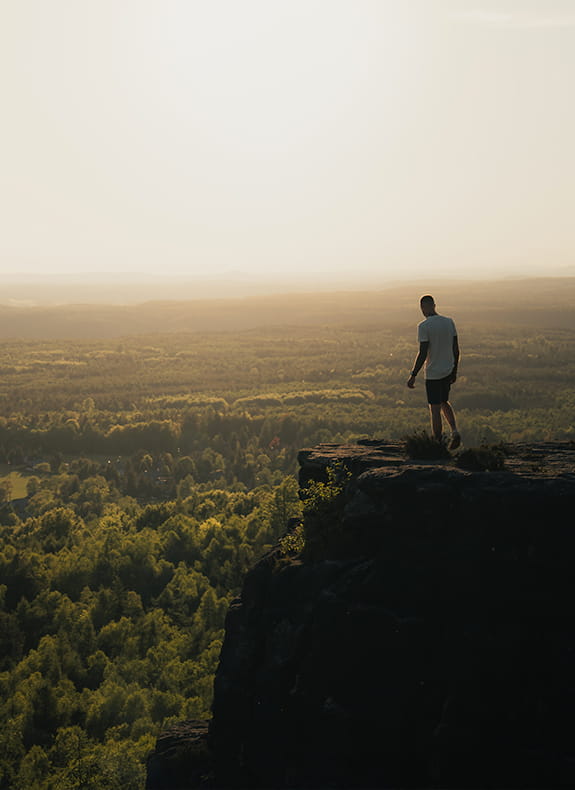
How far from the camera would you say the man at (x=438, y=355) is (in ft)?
67.7

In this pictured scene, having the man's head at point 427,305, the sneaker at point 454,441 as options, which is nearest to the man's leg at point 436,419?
the sneaker at point 454,441

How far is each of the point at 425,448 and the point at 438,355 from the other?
2650mm

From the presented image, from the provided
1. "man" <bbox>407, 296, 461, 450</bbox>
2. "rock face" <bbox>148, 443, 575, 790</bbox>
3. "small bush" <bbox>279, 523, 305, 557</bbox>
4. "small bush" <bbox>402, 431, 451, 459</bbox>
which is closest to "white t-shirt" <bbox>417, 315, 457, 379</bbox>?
"man" <bbox>407, 296, 461, 450</bbox>

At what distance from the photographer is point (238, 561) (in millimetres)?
78625

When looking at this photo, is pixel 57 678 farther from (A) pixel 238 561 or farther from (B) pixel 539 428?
(B) pixel 539 428

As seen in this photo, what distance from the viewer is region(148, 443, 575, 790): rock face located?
1584 centimetres

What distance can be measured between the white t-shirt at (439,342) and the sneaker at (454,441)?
5.34 feet

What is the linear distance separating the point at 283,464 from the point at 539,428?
6192 centimetres

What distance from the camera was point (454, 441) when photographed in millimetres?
20938

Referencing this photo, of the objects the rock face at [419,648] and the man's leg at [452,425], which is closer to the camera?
the rock face at [419,648]

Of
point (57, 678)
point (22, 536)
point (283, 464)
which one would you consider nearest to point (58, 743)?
point (57, 678)

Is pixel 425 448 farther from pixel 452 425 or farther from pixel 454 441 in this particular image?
pixel 452 425

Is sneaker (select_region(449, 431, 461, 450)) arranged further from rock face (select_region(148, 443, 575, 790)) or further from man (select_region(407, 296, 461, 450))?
rock face (select_region(148, 443, 575, 790))

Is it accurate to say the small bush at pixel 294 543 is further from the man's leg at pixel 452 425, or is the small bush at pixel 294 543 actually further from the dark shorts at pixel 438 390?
the dark shorts at pixel 438 390
